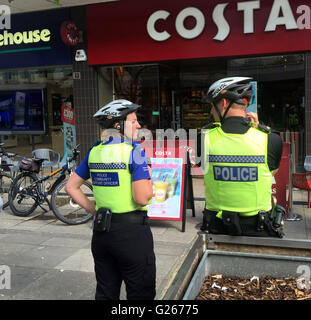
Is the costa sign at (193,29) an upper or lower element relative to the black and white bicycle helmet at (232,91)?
upper

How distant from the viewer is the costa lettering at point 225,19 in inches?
333

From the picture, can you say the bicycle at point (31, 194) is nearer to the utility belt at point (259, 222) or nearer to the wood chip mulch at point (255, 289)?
the utility belt at point (259, 222)

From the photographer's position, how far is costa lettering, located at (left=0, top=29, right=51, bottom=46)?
10719 millimetres

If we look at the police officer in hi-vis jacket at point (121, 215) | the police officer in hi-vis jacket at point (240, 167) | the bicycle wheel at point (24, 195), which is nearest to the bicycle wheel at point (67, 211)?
the bicycle wheel at point (24, 195)

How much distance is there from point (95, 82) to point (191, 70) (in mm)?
2747

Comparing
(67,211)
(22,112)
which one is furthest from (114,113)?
(22,112)

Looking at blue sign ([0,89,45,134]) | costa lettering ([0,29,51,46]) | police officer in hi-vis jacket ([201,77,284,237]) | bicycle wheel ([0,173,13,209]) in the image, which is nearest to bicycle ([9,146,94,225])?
bicycle wheel ([0,173,13,209])

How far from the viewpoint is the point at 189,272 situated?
2.13 m

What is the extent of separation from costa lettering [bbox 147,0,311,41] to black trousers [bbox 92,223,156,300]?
738 cm

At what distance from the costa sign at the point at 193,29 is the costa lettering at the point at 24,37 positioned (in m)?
1.49

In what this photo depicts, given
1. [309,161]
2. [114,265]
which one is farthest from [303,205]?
[114,265]

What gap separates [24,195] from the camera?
6938mm
